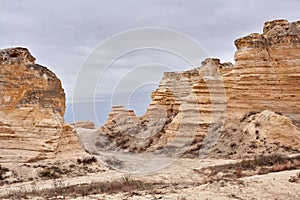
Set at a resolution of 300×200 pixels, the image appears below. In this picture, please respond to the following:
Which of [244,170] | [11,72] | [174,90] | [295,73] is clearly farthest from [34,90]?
[174,90]

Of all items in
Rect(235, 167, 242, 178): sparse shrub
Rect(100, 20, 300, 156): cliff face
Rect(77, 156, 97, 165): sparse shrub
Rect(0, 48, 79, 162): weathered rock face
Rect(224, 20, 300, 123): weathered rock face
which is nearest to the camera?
Rect(235, 167, 242, 178): sparse shrub

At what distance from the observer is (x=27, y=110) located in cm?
2016

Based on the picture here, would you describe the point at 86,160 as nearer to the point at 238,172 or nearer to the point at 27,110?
the point at 27,110

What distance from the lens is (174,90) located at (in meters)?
41.8

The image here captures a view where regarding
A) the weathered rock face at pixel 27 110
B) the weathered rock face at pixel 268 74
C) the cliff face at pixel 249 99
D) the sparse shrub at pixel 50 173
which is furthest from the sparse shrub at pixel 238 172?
the weathered rock face at pixel 268 74

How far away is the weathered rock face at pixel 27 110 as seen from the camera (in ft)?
63.3

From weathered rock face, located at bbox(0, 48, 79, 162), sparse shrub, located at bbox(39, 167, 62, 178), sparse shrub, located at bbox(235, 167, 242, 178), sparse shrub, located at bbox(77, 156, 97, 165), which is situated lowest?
sparse shrub, located at bbox(235, 167, 242, 178)

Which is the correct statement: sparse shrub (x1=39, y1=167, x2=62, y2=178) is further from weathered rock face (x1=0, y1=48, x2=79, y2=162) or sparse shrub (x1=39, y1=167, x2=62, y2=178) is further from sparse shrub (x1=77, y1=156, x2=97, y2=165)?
sparse shrub (x1=77, y1=156, x2=97, y2=165)

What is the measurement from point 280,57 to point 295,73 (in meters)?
1.67

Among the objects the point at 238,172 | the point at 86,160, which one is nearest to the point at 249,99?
the point at 238,172

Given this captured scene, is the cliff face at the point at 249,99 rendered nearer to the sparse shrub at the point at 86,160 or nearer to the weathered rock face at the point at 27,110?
the sparse shrub at the point at 86,160

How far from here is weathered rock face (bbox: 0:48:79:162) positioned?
63.3 ft

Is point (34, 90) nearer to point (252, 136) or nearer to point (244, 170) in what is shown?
point (244, 170)

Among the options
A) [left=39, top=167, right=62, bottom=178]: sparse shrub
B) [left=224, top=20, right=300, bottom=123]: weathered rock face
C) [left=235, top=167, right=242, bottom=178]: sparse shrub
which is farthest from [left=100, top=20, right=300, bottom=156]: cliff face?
[left=39, top=167, right=62, bottom=178]: sparse shrub
